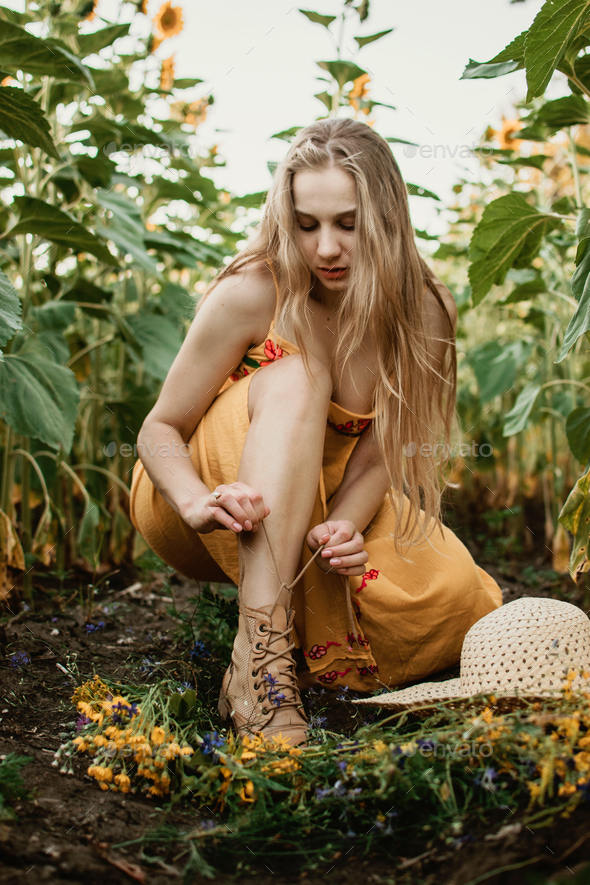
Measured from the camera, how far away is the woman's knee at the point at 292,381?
3.68ft

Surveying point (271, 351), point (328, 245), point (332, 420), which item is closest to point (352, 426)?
point (332, 420)

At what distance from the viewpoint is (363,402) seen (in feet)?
4.27

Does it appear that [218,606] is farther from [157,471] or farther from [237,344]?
[237,344]

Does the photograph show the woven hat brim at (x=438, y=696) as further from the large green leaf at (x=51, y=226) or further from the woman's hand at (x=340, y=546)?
the large green leaf at (x=51, y=226)

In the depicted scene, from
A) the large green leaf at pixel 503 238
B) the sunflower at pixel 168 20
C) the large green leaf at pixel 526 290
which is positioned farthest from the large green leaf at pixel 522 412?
the sunflower at pixel 168 20

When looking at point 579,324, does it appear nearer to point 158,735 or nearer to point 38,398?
point 158,735

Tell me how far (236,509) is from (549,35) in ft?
2.48

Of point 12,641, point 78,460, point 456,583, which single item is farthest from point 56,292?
point 456,583

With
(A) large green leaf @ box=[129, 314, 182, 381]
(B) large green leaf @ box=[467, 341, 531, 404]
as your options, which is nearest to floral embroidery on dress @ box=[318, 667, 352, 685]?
(A) large green leaf @ box=[129, 314, 182, 381]

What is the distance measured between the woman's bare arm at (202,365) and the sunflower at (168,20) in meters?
1.32

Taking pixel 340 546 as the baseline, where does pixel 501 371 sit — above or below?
above

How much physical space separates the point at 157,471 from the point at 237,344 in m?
0.25

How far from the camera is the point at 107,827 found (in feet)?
2.42

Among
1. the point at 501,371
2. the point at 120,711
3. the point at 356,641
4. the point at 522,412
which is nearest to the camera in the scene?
the point at 120,711
